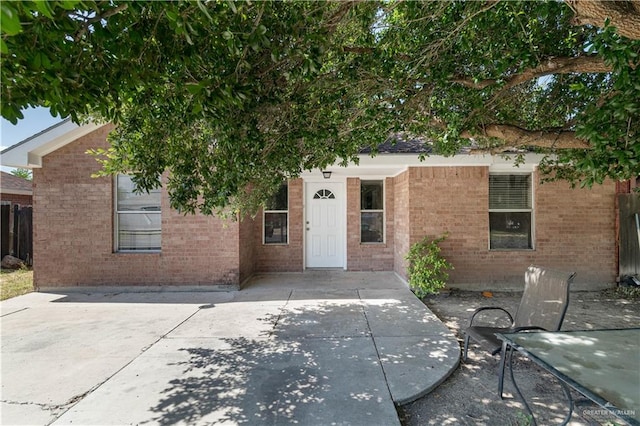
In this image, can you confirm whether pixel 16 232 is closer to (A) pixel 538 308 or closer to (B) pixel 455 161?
(B) pixel 455 161

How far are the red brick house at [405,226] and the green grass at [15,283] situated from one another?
50 cm

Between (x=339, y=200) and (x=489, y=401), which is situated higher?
(x=339, y=200)

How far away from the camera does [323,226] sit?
873 centimetres

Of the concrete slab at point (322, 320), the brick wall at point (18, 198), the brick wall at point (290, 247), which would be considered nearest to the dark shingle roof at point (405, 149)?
the brick wall at point (290, 247)

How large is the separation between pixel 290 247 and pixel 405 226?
126 inches

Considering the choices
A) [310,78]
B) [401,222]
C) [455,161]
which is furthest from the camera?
[401,222]

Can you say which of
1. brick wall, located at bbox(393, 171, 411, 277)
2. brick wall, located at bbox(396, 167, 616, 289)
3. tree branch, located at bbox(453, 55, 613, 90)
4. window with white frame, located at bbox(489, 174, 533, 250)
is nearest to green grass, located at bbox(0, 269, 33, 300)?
brick wall, located at bbox(393, 171, 411, 277)

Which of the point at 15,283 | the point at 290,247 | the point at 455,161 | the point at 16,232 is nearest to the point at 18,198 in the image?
the point at 16,232

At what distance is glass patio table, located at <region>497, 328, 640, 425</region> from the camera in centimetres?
181

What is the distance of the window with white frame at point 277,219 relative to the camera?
8.66m

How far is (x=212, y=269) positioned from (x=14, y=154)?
4.79 meters

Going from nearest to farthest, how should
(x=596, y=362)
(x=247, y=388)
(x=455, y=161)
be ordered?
(x=596, y=362) < (x=247, y=388) < (x=455, y=161)

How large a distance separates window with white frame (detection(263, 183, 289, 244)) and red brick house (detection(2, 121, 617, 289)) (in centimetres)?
141

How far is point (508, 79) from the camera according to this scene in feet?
11.6
